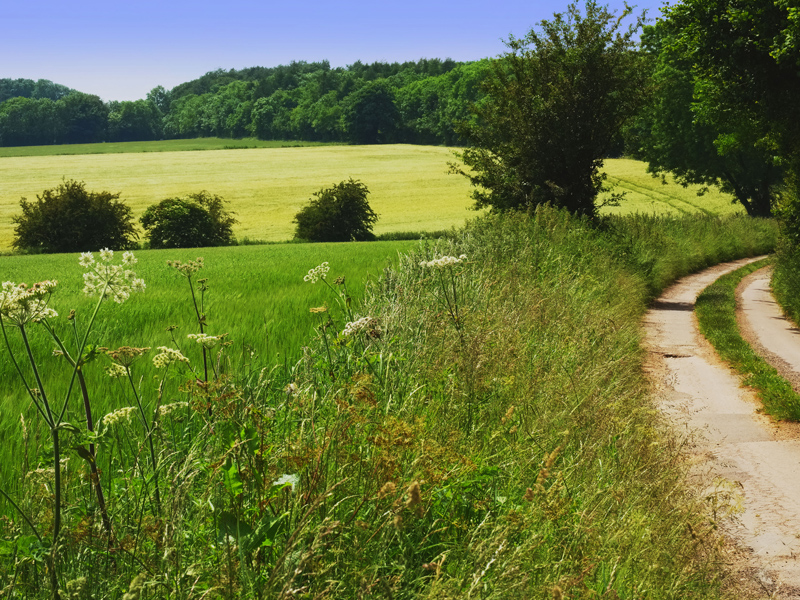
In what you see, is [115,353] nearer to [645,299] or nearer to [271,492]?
[271,492]

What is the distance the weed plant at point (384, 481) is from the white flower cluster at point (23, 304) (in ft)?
1.36

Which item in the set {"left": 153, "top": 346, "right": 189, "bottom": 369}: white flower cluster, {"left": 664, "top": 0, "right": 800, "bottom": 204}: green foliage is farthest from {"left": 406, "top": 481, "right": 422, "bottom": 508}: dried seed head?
{"left": 664, "top": 0, "right": 800, "bottom": 204}: green foliage

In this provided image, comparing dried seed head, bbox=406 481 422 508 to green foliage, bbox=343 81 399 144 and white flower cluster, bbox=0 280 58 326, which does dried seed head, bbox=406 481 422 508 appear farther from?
green foliage, bbox=343 81 399 144

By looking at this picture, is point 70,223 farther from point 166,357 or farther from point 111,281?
point 111,281

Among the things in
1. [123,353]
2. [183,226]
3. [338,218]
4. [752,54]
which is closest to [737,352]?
[752,54]

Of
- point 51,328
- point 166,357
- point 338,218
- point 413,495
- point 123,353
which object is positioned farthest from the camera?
point 338,218

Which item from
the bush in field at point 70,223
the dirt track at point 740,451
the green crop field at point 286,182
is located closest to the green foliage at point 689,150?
the green crop field at point 286,182

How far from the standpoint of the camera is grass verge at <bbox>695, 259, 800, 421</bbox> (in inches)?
292

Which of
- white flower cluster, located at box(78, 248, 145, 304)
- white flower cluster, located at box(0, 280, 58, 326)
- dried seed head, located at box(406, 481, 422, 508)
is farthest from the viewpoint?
white flower cluster, located at box(78, 248, 145, 304)

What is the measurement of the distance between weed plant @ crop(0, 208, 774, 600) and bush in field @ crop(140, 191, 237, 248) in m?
34.2

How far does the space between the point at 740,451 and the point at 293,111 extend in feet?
405

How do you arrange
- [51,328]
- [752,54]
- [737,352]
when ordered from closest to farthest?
1. [51,328]
2. [737,352]
3. [752,54]

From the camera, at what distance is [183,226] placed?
39000 millimetres

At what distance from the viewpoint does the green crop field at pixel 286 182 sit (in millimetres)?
45250
